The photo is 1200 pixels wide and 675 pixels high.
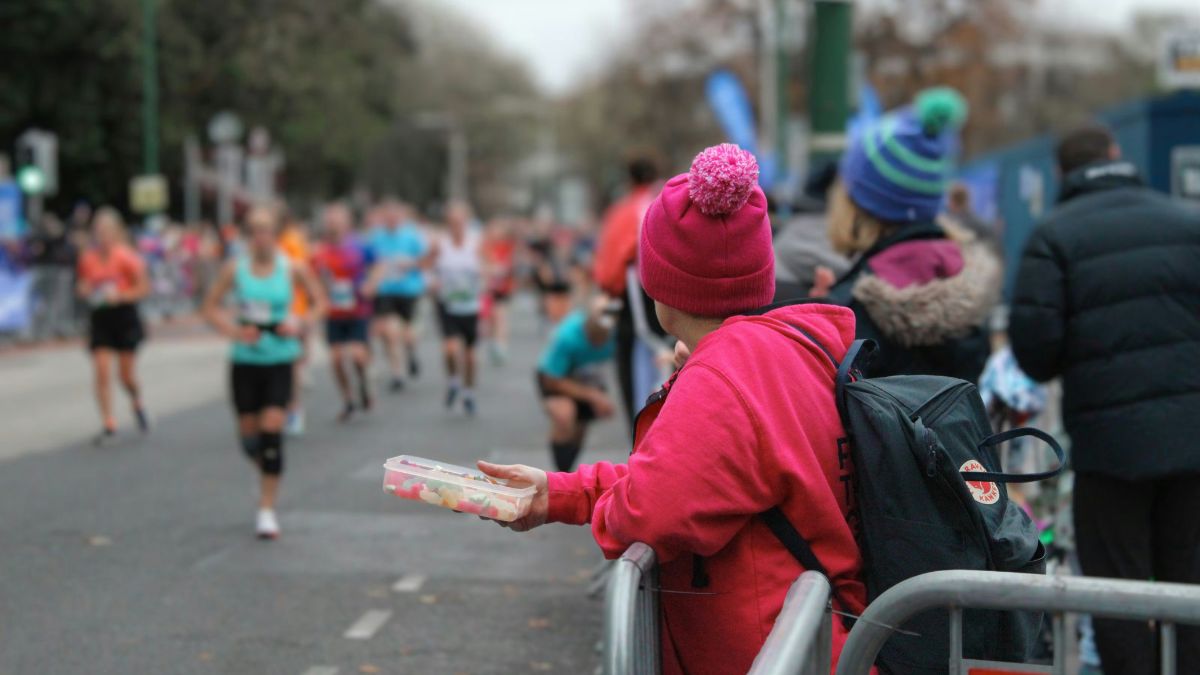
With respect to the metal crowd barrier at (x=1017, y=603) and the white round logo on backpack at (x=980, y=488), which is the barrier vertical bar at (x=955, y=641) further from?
the white round logo on backpack at (x=980, y=488)

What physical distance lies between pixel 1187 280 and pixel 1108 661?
1177mm

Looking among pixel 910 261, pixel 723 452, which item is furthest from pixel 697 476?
pixel 910 261

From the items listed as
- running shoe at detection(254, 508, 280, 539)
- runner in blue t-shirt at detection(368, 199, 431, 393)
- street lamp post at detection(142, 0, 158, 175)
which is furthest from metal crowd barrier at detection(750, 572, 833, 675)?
street lamp post at detection(142, 0, 158, 175)

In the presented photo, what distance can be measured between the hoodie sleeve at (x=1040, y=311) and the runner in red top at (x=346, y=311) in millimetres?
9715

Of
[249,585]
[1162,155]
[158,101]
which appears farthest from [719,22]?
[249,585]

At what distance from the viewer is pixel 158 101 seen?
40.4 m

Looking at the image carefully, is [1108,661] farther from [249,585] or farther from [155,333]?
[155,333]

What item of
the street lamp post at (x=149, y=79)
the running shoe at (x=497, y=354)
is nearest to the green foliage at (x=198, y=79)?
the street lamp post at (x=149, y=79)

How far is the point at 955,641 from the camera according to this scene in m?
2.49

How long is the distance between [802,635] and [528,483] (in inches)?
27.8

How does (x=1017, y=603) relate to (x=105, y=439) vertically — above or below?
above

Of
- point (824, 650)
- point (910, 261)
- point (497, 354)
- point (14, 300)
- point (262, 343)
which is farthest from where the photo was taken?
point (14, 300)

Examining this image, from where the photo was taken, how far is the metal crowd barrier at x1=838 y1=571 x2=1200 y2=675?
2.20m

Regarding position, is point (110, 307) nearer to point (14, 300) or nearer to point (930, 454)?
point (930, 454)
